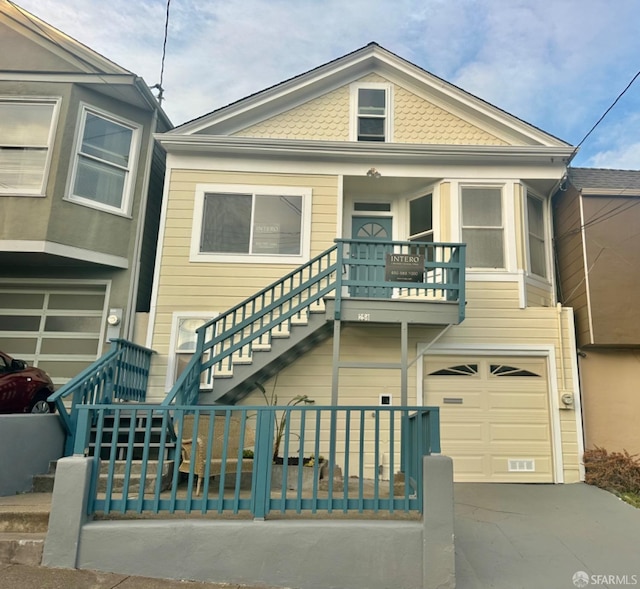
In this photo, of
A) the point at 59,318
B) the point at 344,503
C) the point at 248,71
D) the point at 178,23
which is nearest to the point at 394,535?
the point at 344,503

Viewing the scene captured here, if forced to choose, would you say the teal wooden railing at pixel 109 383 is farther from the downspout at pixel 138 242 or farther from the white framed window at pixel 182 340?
the downspout at pixel 138 242

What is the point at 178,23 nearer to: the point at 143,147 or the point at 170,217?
the point at 143,147

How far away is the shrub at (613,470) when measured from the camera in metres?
6.73

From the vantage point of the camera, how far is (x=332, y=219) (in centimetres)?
809

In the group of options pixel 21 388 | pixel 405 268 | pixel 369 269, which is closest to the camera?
pixel 21 388

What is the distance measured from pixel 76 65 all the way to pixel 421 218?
6.87 metres

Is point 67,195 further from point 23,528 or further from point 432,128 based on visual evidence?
point 432,128

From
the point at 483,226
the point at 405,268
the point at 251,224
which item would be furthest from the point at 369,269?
the point at 483,226

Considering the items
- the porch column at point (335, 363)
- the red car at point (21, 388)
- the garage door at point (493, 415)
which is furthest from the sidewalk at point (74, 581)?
the garage door at point (493, 415)

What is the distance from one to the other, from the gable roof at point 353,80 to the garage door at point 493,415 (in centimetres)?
421

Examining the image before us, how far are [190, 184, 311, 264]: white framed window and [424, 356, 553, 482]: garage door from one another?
3157mm

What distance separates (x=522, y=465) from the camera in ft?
24.1

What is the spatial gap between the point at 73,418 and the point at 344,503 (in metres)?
3.65

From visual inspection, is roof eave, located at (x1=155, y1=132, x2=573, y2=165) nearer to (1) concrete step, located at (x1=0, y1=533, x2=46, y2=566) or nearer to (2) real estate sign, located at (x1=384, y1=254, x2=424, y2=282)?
(2) real estate sign, located at (x1=384, y1=254, x2=424, y2=282)
